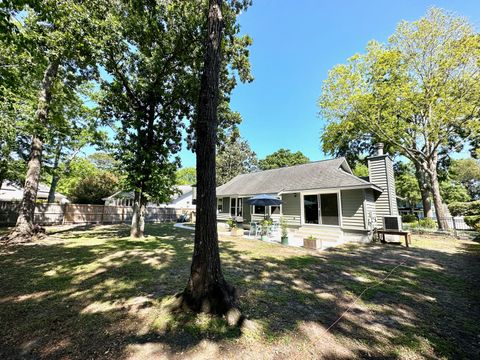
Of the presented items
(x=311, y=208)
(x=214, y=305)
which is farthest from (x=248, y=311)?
(x=311, y=208)

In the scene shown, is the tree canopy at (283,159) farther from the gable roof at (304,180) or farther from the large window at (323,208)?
the large window at (323,208)

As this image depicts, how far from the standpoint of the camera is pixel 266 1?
7.71 meters

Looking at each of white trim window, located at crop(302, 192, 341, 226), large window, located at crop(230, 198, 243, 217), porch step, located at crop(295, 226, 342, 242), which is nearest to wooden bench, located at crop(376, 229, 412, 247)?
porch step, located at crop(295, 226, 342, 242)

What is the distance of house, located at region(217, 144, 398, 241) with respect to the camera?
10.6m

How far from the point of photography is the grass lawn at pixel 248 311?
2.51m

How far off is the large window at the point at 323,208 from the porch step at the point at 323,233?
31.9 inches

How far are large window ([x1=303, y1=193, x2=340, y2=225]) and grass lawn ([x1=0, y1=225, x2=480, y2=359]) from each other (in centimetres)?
633

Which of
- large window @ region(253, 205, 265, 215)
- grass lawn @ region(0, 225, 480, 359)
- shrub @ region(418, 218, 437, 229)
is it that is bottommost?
grass lawn @ region(0, 225, 480, 359)

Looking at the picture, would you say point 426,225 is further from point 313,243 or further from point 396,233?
point 313,243

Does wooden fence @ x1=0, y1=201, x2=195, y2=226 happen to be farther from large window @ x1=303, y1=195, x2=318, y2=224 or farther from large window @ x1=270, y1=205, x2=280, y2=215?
large window @ x1=303, y1=195, x2=318, y2=224

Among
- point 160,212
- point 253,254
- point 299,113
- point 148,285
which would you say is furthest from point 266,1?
Result: point 160,212

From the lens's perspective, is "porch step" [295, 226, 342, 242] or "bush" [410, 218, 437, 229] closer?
"porch step" [295, 226, 342, 242]

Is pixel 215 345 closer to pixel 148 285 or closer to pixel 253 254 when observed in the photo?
pixel 148 285

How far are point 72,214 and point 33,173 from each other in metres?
8.22
